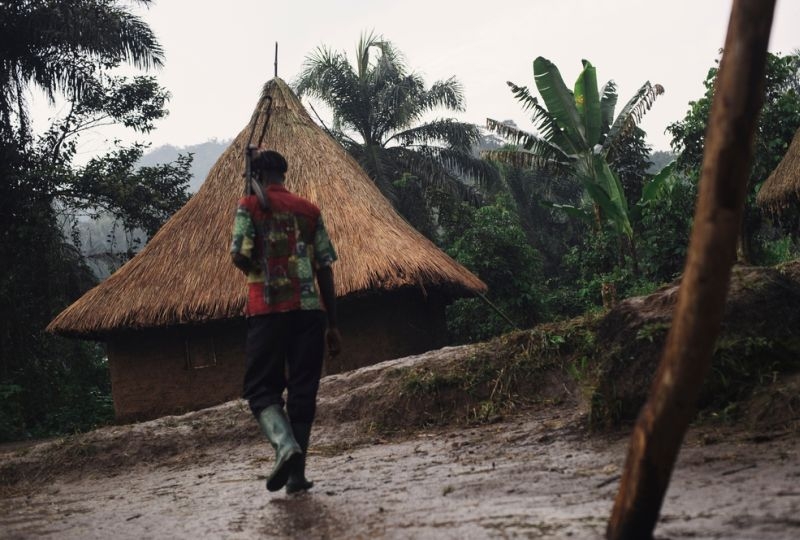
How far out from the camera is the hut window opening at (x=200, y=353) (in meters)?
9.79

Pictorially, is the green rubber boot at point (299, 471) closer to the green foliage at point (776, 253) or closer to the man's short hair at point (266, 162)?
→ the man's short hair at point (266, 162)

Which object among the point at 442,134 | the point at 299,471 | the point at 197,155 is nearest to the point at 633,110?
the point at 442,134

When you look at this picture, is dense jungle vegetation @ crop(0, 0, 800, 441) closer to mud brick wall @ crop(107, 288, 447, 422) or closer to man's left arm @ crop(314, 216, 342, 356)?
mud brick wall @ crop(107, 288, 447, 422)

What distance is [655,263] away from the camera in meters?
15.1

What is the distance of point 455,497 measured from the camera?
282cm

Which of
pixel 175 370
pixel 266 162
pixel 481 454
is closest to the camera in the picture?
pixel 266 162

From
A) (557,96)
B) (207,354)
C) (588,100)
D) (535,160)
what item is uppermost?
(557,96)

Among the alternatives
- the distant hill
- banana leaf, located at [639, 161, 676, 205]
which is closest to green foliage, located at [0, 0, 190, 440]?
banana leaf, located at [639, 161, 676, 205]

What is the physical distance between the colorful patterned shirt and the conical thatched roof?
5375 millimetres

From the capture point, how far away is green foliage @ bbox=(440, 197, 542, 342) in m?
16.6

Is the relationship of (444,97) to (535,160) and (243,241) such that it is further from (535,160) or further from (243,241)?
(243,241)

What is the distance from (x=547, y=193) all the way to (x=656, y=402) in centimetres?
2726

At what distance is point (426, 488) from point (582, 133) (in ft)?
39.2

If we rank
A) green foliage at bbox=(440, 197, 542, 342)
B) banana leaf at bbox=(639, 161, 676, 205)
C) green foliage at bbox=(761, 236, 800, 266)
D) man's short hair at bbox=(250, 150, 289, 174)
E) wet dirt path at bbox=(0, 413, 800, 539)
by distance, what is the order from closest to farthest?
1. wet dirt path at bbox=(0, 413, 800, 539)
2. man's short hair at bbox=(250, 150, 289, 174)
3. banana leaf at bbox=(639, 161, 676, 205)
4. green foliage at bbox=(761, 236, 800, 266)
5. green foliage at bbox=(440, 197, 542, 342)
